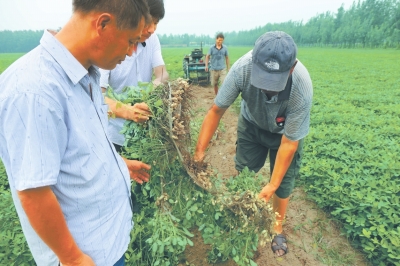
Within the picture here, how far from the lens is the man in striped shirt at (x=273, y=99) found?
1.92 meters

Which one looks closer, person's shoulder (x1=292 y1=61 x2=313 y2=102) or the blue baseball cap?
the blue baseball cap

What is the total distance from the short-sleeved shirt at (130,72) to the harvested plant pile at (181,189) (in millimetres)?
279

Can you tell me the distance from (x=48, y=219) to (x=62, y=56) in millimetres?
579

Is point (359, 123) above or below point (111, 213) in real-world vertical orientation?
below

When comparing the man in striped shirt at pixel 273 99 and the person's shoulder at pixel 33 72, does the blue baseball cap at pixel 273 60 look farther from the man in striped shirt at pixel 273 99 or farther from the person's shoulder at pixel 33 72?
the person's shoulder at pixel 33 72

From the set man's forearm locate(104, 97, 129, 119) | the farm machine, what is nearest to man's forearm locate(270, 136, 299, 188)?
man's forearm locate(104, 97, 129, 119)

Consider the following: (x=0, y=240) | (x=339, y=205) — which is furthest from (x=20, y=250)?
(x=339, y=205)

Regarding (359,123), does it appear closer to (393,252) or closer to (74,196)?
(393,252)

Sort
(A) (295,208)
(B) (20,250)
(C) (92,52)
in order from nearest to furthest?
(C) (92,52) < (B) (20,250) < (A) (295,208)

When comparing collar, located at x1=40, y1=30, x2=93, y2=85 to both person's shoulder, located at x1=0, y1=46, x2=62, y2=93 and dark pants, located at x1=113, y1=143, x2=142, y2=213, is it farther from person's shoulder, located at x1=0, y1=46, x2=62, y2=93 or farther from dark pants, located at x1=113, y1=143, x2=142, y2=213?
dark pants, located at x1=113, y1=143, x2=142, y2=213

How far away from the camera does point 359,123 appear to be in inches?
230

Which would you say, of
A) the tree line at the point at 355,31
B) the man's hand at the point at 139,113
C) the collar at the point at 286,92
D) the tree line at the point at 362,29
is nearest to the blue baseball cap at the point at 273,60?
the collar at the point at 286,92

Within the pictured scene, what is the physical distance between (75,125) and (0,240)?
75.6 inches

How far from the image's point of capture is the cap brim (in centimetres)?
192
